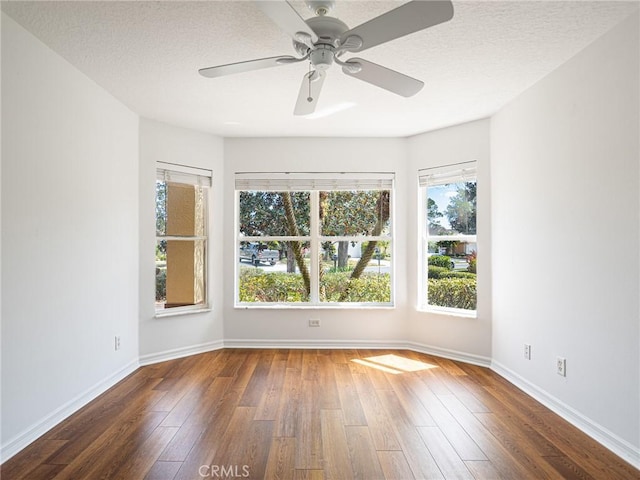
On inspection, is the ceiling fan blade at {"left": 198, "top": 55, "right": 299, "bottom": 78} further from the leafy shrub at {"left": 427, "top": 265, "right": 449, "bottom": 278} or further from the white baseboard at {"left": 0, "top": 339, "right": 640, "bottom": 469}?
the leafy shrub at {"left": 427, "top": 265, "right": 449, "bottom": 278}

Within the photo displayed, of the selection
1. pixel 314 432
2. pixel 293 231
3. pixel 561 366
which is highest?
pixel 293 231

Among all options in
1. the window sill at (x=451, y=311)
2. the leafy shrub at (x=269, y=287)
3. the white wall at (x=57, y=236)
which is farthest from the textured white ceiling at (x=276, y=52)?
the window sill at (x=451, y=311)

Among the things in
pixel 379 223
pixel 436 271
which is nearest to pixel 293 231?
pixel 379 223

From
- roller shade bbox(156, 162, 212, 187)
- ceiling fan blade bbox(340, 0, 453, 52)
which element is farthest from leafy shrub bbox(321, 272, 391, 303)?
ceiling fan blade bbox(340, 0, 453, 52)

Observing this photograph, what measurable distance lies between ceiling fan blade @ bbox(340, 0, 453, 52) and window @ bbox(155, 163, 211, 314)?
2.89 metres

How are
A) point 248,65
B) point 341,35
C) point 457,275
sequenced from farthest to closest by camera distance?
point 457,275
point 248,65
point 341,35

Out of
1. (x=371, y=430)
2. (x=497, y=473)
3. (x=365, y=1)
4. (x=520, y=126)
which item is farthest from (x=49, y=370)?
(x=520, y=126)

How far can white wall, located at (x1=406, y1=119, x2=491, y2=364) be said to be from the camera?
12.7 feet

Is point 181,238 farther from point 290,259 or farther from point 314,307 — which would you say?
point 314,307

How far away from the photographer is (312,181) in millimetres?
4547

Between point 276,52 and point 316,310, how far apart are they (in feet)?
9.46

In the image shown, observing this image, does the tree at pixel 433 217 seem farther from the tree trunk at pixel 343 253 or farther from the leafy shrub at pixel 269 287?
the leafy shrub at pixel 269 287

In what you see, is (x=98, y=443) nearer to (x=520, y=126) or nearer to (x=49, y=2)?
(x=49, y=2)

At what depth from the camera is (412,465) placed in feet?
6.90
